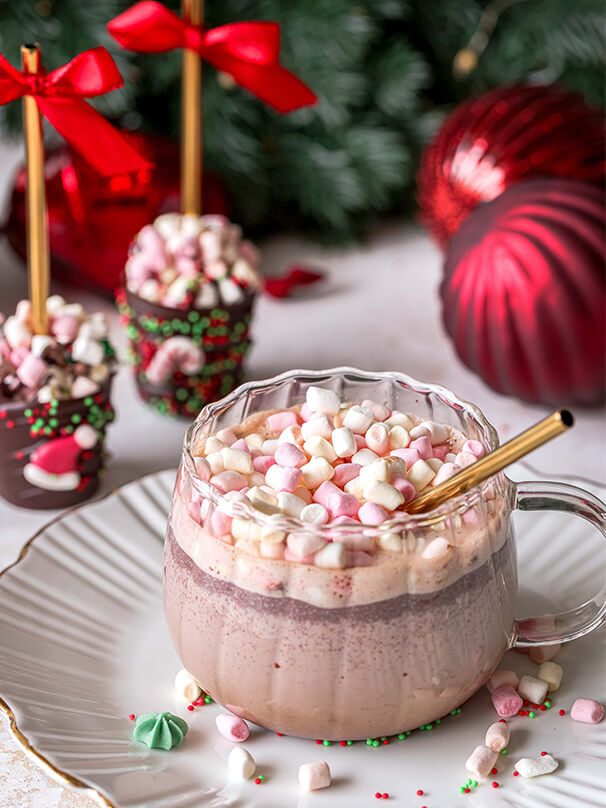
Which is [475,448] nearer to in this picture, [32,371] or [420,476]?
[420,476]

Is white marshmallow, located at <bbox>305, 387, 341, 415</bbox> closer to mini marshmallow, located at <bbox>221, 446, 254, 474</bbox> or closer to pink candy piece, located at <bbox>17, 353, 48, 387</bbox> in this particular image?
mini marshmallow, located at <bbox>221, 446, 254, 474</bbox>

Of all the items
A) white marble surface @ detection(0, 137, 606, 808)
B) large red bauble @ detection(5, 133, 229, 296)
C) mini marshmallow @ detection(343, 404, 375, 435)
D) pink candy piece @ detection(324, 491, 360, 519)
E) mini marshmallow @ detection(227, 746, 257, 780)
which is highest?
pink candy piece @ detection(324, 491, 360, 519)

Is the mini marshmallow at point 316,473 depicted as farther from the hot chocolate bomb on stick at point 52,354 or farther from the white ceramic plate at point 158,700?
the hot chocolate bomb on stick at point 52,354

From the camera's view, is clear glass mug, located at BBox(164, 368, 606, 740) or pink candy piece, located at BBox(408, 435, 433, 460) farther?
pink candy piece, located at BBox(408, 435, 433, 460)

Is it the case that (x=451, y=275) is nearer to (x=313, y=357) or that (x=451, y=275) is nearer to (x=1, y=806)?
(x=313, y=357)

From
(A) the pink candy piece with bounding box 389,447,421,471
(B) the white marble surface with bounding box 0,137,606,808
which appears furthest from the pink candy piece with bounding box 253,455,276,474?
(B) the white marble surface with bounding box 0,137,606,808

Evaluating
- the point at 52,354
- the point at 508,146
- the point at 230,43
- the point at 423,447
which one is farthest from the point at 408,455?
the point at 508,146
